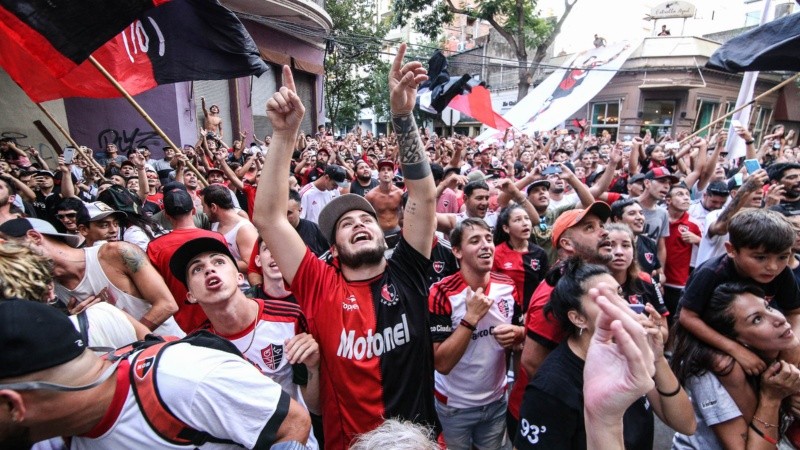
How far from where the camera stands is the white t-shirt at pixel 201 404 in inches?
52.2

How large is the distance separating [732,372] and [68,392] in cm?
264

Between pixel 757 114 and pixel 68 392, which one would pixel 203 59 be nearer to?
pixel 68 392

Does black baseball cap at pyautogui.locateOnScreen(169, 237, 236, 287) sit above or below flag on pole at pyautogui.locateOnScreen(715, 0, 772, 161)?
below

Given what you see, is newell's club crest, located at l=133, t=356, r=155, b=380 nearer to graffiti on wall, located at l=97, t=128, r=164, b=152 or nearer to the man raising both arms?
the man raising both arms

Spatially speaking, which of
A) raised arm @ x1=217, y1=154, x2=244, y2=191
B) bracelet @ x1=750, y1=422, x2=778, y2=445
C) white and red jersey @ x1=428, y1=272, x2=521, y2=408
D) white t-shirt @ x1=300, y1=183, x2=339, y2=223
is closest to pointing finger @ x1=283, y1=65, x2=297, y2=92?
white and red jersey @ x1=428, y1=272, x2=521, y2=408

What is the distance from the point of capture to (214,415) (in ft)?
4.44

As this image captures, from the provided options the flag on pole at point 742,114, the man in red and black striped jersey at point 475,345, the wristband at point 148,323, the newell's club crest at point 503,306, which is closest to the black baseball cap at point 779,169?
the man in red and black striped jersey at point 475,345

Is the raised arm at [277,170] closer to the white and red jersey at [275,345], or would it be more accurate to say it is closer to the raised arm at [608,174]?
the white and red jersey at [275,345]

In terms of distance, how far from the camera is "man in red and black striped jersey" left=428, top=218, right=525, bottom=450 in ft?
8.52

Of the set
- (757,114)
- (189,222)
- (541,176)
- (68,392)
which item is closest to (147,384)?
(68,392)

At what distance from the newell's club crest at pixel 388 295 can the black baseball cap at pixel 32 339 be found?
122 centimetres

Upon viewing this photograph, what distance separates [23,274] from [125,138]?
10769 millimetres

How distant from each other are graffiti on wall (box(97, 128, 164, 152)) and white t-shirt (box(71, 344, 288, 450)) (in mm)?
11481

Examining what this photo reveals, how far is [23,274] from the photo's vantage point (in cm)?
180
